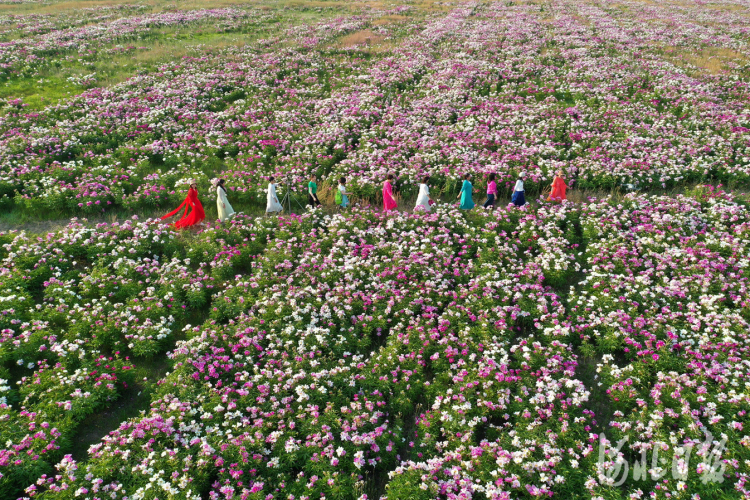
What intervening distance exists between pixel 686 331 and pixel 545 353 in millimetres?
3279

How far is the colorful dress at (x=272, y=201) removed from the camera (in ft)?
47.9

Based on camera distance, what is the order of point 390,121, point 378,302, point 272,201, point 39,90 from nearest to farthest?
point 378,302 → point 272,201 → point 390,121 → point 39,90

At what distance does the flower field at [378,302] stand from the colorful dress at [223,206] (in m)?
0.83

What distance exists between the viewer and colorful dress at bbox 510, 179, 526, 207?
14.2 meters

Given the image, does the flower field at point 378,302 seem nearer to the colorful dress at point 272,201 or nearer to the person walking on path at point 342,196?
the person walking on path at point 342,196

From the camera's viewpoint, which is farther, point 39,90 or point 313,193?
point 39,90

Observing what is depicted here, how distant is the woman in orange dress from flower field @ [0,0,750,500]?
614 mm

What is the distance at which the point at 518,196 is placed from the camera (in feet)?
46.9

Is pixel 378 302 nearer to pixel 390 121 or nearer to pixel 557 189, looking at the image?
pixel 557 189

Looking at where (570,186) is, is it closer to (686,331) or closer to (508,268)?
(508,268)

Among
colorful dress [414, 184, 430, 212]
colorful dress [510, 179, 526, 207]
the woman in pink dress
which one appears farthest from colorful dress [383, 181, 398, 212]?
colorful dress [510, 179, 526, 207]

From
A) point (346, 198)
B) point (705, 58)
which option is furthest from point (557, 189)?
point (705, 58)

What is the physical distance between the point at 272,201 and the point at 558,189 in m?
9.84

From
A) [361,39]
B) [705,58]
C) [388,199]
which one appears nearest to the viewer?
[388,199]
